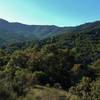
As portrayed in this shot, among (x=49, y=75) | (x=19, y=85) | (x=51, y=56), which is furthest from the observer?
(x=51, y=56)

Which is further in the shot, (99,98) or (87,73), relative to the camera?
(87,73)

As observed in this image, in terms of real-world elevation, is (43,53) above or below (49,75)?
above

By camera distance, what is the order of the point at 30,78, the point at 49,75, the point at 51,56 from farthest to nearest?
1. the point at 51,56
2. the point at 49,75
3. the point at 30,78

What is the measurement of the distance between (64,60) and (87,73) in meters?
5.44

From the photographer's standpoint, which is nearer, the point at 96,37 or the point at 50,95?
the point at 50,95

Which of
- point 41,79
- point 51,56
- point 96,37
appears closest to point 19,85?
point 41,79

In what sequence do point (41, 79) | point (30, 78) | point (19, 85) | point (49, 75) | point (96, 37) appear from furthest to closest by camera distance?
point (96, 37)
point (49, 75)
point (41, 79)
point (30, 78)
point (19, 85)

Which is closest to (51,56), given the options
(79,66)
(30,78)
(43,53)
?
(43,53)

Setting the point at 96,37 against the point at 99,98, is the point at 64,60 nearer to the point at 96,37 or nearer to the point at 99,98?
the point at 99,98

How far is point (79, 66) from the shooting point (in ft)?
181

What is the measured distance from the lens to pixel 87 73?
56.6 m

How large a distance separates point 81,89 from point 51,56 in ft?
64.5

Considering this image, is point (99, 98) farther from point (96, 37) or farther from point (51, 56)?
point (96, 37)

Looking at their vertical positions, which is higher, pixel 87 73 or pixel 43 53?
pixel 43 53
